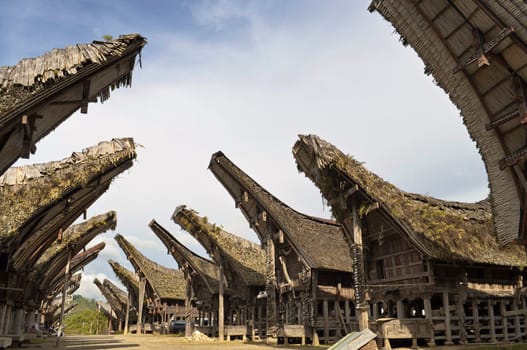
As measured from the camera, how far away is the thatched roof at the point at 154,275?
3938 centimetres

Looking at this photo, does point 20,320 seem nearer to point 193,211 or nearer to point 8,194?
point 8,194

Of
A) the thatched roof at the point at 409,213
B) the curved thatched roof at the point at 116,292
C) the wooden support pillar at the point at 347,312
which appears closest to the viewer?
the thatched roof at the point at 409,213

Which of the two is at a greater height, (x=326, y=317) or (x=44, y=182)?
(x=44, y=182)

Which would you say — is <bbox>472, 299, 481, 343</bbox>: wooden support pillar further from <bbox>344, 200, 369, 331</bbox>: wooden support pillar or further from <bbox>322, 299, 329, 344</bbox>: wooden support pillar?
<bbox>322, 299, 329, 344</bbox>: wooden support pillar

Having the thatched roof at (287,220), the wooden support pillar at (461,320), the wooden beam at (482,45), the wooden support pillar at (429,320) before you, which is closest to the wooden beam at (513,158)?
the wooden beam at (482,45)

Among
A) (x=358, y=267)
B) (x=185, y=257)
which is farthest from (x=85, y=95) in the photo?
(x=185, y=257)

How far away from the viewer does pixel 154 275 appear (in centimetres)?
4072

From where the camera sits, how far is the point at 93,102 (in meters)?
9.81

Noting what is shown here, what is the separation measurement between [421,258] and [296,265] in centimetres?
886

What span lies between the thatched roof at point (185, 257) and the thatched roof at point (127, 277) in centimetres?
1175

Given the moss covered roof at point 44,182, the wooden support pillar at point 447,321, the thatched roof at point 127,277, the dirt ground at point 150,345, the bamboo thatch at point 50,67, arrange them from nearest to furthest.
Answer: the bamboo thatch at point 50,67 → the moss covered roof at point 44,182 → the wooden support pillar at point 447,321 → the dirt ground at point 150,345 → the thatched roof at point 127,277

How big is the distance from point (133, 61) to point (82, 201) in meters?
9.56

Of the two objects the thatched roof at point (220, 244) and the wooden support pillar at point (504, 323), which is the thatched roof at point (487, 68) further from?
the thatched roof at point (220, 244)

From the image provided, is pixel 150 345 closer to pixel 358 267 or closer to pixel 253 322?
pixel 253 322
